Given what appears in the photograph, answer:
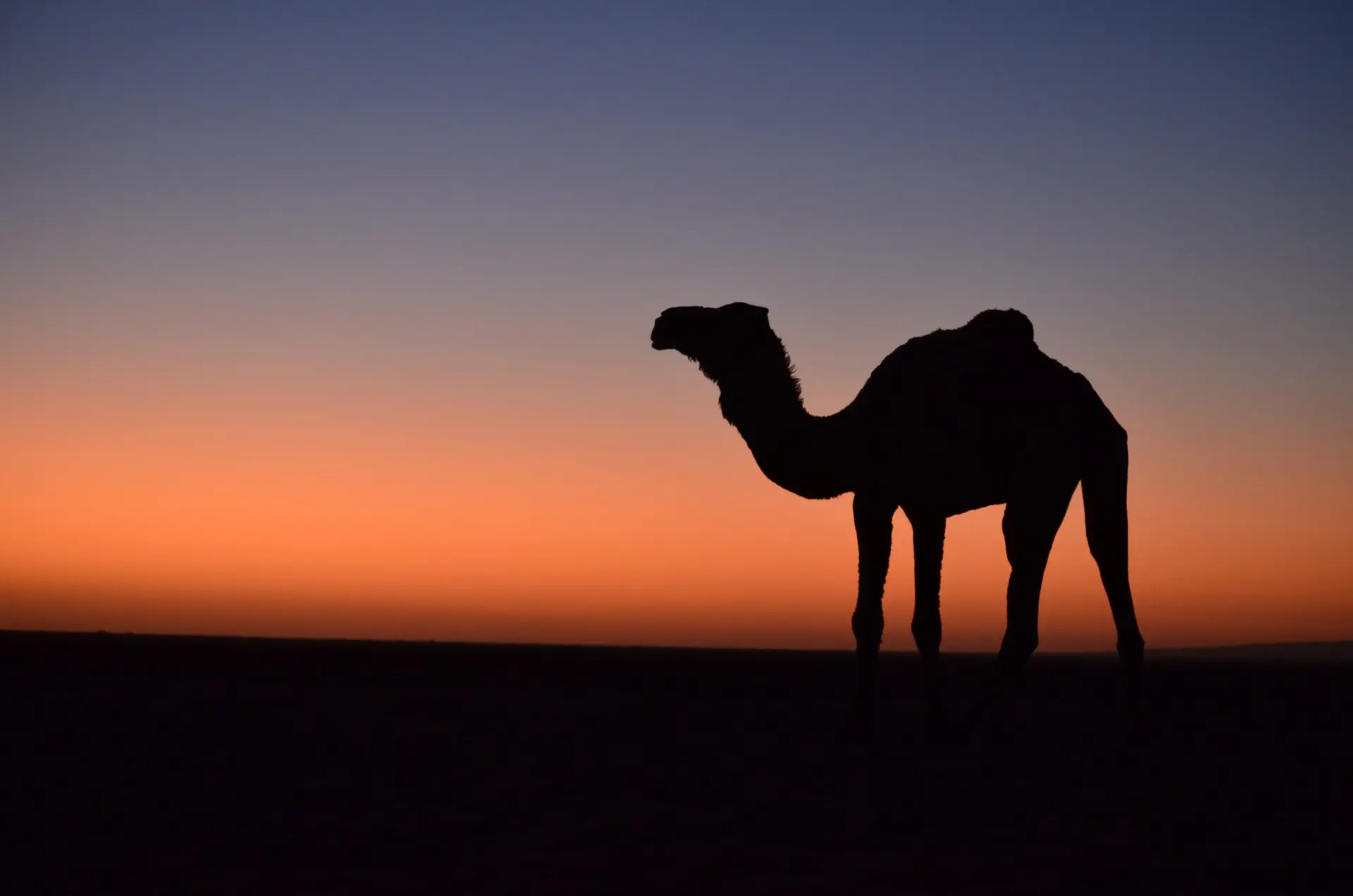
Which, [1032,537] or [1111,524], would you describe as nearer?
[1032,537]

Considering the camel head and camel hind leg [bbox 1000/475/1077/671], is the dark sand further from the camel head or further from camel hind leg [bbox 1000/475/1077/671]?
the camel head

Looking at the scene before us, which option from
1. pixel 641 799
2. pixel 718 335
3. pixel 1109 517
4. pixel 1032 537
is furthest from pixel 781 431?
pixel 641 799

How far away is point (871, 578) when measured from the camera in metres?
13.0

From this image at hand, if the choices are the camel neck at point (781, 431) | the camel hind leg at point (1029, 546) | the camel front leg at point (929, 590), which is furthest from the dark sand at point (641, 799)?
the camel neck at point (781, 431)

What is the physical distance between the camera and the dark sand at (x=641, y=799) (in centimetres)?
719

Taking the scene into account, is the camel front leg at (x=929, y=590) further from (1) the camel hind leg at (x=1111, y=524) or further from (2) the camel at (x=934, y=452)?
(1) the camel hind leg at (x=1111, y=524)

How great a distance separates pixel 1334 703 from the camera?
20359mm

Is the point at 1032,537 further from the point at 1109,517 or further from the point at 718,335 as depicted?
the point at 718,335

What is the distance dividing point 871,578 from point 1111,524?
2.68m

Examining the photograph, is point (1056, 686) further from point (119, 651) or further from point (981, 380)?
point (119, 651)

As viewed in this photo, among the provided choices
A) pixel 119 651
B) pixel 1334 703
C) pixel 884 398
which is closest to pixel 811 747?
pixel 884 398

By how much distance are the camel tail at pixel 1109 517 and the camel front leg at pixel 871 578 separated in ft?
7.28

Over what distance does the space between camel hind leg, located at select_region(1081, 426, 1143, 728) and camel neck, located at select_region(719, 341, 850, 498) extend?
2.66 metres

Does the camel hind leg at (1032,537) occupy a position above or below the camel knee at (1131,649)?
above
